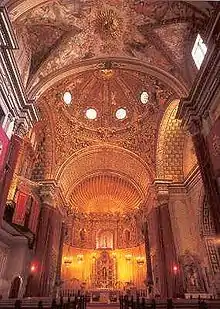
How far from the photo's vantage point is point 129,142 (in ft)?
61.2

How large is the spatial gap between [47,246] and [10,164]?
26.1 ft

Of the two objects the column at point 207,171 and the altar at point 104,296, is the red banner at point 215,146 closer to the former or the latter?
the column at point 207,171

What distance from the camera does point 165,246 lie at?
1458 cm

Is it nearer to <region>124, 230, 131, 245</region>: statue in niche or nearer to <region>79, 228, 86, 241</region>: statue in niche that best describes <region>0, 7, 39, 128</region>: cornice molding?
<region>79, 228, 86, 241</region>: statue in niche

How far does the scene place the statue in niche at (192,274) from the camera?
522 inches

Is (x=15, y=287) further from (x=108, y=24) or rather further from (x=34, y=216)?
(x=108, y=24)

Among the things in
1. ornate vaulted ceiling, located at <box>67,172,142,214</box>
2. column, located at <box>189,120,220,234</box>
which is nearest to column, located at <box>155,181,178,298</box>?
ornate vaulted ceiling, located at <box>67,172,142,214</box>

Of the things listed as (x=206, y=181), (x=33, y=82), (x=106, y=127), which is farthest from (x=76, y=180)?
(x=206, y=181)

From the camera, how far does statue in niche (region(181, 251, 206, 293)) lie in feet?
43.5

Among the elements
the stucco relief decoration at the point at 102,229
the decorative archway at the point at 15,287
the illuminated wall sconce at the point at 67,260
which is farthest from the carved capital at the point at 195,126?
the illuminated wall sconce at the point at 67,260

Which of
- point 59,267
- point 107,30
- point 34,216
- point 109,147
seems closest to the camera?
point 107,30

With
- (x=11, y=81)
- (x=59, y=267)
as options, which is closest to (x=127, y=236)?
(x=59, y=267)

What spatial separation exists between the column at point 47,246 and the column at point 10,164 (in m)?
6.80

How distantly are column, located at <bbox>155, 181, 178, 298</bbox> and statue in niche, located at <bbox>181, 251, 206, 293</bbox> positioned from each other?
749 mm
